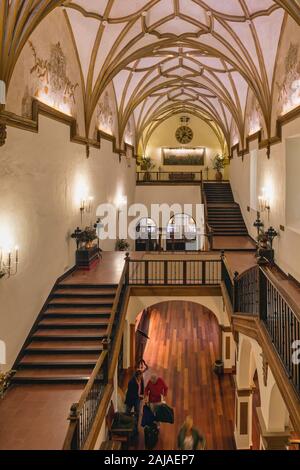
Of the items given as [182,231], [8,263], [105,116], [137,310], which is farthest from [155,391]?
[182,231]

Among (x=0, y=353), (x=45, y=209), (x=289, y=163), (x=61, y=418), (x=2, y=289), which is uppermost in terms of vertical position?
(x=289, y=163)

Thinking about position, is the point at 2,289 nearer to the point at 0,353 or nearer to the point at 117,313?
the point at 0,353

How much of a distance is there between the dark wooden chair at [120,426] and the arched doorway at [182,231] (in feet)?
44.9

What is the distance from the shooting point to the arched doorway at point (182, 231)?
73.2 ft

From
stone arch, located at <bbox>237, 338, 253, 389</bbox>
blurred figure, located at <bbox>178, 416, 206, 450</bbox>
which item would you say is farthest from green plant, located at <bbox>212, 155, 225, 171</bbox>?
blurred figure, located at <bbox>178, 416, 206, 450</bbox>

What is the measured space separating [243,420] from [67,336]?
4.72m

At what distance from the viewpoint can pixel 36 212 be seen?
8867 mm

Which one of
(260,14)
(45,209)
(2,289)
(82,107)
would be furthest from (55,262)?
(260,14)

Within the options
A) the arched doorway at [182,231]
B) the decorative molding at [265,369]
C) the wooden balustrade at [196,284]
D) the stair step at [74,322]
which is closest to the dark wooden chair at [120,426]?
the wooden balustrade at [196,284]

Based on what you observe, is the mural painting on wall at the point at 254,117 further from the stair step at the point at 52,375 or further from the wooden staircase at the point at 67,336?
the stair step at the point at 52,375

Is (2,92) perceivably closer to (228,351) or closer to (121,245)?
(228,351)

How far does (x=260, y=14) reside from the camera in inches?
398

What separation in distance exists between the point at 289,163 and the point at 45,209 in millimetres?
6646

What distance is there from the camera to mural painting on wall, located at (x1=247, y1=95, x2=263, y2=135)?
14357mm
